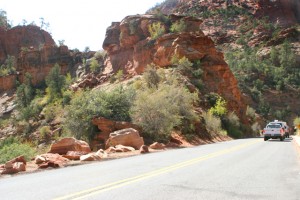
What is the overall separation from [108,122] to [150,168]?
17.0 m

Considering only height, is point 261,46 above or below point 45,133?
above

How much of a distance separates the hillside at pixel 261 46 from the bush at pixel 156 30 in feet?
31.1

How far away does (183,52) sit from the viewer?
166ft

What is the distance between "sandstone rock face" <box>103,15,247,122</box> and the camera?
5094cm

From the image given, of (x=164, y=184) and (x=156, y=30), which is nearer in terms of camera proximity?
(x=164, y=184)

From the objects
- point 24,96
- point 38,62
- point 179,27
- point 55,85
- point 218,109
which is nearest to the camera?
point 218,109

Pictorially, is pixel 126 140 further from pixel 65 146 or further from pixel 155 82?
pixel 155 82

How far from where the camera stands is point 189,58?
50688 millimetres

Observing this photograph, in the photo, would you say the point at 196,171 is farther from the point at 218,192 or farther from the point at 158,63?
the point at 158,63

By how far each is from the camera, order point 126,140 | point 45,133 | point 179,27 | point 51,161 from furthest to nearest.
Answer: point 179,27 < point 45,133 < point 126,140 < point 51,161

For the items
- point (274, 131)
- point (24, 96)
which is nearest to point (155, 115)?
point (274, 131)

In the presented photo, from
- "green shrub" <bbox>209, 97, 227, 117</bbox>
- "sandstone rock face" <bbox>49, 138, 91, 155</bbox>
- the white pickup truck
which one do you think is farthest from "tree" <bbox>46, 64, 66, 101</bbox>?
"sandstone rock face" <bbox>49, 138, 91, 155</bbox>

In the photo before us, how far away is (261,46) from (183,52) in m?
58.2

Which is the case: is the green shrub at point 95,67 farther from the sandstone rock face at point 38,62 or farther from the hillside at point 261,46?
the hillside at point 261,46
